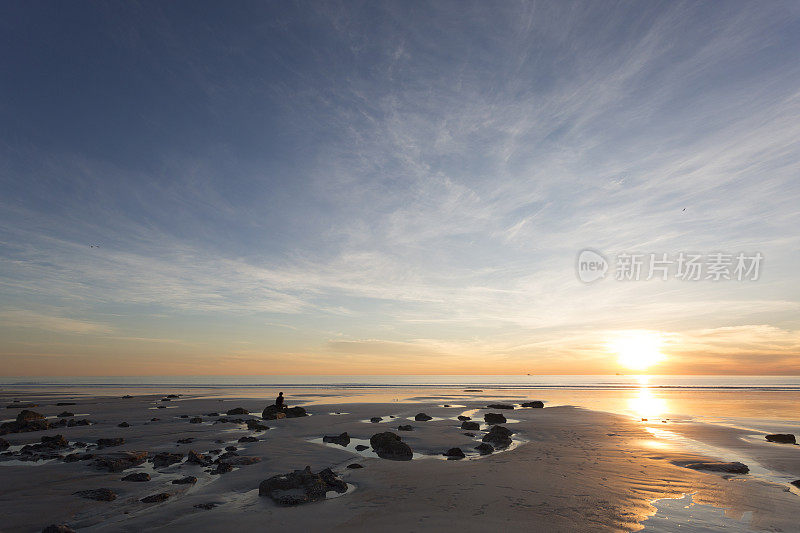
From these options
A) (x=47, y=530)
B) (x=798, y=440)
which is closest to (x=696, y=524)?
(x=47, y=530)

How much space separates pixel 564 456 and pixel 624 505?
769 cm

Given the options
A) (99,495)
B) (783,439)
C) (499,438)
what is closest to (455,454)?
(499,438)

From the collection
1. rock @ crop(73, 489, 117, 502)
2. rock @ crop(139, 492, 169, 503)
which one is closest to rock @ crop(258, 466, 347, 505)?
rock @ crop(139, 492, 169, 503)

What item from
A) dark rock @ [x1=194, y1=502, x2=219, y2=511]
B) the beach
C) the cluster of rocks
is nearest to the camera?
the beach

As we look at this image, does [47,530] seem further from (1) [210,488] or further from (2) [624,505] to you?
(2) [624,505]

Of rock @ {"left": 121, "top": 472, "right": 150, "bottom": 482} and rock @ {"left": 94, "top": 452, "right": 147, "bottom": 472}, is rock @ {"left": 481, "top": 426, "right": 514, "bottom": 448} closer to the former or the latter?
rock @ {"left": 121, "top": 472, "right": 150, "bottom": 482}

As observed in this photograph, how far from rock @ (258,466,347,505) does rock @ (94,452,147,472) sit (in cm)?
730

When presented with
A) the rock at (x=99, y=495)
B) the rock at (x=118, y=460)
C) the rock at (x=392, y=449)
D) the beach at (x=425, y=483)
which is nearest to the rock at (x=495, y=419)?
Result: the beach at (x=425, y=483)

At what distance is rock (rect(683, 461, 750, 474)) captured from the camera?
1593 centimetres

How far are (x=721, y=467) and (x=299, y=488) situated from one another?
680 inches

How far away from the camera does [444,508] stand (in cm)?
1141

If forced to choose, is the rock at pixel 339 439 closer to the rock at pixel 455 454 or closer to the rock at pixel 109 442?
the rock at pixel 455 454

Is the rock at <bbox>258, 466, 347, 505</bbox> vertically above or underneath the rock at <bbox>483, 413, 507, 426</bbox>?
above

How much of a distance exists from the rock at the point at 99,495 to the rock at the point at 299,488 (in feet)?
14.6
